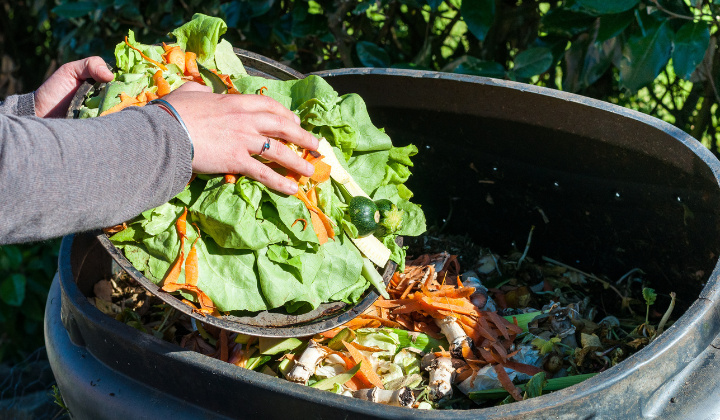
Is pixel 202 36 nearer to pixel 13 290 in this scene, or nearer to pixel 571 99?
pixel 571 99

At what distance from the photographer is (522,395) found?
191 cm

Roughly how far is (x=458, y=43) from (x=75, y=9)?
1.96 metres

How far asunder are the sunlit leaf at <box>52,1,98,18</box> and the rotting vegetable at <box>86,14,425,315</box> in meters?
1.54

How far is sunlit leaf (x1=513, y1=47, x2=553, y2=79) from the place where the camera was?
2811 mm

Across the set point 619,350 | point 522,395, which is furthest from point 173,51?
point 619,350

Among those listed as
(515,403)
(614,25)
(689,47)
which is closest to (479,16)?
(614,25)

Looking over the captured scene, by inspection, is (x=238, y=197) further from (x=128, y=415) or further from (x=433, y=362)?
(x=433, y=362)

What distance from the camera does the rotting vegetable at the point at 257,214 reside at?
1675 mm

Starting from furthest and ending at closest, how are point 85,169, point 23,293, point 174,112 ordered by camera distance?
1. point 23,293
2. point 174,112
3. point 85,169

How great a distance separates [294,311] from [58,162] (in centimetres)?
78

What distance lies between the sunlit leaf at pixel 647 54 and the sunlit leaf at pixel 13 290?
3.12m

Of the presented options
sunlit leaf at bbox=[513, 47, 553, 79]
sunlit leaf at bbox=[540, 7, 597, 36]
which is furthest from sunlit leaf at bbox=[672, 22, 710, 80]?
sunlit leaf at bbox=[513, 47, 553, 79]

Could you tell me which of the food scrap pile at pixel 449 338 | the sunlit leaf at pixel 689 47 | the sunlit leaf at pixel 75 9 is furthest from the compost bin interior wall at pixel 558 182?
the sunlit leaf at pixel 75 9

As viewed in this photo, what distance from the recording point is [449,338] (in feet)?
6.96
